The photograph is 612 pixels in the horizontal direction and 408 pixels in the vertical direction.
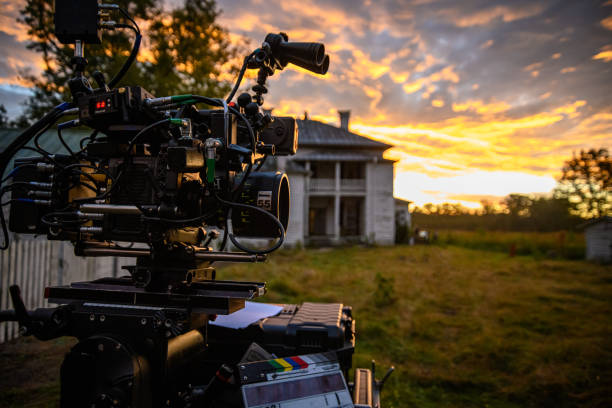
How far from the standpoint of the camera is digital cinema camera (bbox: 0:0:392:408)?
1694mm

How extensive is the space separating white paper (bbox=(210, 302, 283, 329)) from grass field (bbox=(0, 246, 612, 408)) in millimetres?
2272

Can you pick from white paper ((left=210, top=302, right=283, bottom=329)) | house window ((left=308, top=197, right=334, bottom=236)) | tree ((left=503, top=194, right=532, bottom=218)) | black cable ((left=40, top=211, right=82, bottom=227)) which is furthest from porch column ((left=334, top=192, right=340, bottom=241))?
tree ((left=503, top=194, right=532, bottom=218))

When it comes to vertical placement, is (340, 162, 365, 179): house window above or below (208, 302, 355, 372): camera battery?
above

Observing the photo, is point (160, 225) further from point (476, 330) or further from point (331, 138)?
point (331, 138)

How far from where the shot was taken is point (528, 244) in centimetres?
2378

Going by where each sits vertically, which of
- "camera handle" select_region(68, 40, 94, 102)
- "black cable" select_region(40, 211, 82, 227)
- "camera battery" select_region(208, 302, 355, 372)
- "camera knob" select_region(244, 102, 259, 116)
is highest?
"camera handle" select_region(68, 40, 94, 102)

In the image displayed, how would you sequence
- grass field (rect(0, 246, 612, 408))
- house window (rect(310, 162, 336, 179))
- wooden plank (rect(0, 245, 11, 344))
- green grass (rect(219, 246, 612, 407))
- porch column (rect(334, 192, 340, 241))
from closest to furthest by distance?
grass field (rect(0, 246, 612, 408)), green grass (rect(219, 246, 612, 407)), wooden plank (rect(0, 245, 11, 344)), porch column (rect(334, 192, 340, 241)), house window (rect(310, 162, 336, 179))

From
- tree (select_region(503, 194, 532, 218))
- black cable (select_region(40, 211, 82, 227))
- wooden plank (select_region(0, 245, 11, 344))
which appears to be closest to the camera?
black cable (select_region(40, 211, 82, 227))

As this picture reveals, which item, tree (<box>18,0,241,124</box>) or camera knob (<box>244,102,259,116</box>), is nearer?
camera knob (<box>244,102,259,116</box>)

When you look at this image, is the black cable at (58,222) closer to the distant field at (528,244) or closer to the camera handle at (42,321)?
the camera handle at (42,321)

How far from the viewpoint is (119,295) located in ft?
6.27

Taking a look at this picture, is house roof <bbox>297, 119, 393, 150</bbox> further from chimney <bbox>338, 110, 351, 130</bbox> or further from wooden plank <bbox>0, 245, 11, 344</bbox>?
wooden plank <bbox>0, 245, 11, 344</bbox>

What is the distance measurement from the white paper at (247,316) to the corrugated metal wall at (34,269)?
4871 millimetres

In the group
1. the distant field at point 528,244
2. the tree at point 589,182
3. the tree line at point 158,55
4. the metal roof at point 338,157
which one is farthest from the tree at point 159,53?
the tree at point 589,182
